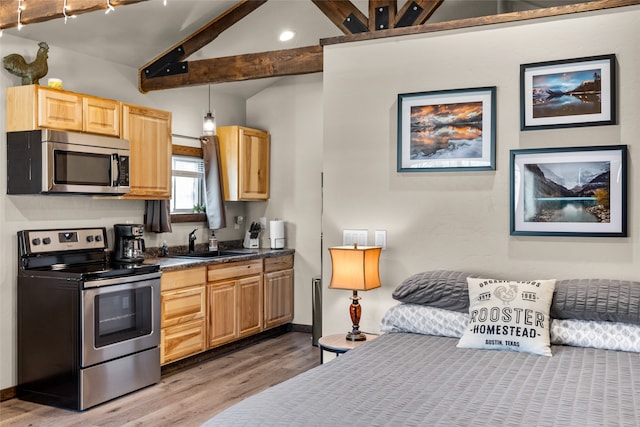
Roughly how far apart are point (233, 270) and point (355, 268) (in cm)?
227

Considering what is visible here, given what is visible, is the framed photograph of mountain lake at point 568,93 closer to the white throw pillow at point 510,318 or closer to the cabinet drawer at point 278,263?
the white throw pillow at point 510,318

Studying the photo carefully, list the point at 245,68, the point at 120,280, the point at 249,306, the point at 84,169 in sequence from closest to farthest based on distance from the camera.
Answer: the point at 120,280, the point at 84,169, the point at 245,68, the point at 249,306

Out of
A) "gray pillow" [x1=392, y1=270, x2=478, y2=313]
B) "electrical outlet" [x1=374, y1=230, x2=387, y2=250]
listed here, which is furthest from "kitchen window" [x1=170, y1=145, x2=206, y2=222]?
"gray pillow" [x1=392, y1=270, x2=478, y2=313]

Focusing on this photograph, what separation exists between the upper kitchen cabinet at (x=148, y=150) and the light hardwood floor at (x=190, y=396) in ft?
5.00

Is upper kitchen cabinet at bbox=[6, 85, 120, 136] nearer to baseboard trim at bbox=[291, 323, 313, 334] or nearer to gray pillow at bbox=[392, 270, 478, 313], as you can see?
gray pillow at bbox=[392, 270, 478, 313]

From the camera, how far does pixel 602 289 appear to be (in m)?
2.95

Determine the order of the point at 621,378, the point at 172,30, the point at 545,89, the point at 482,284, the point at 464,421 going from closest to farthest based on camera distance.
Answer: the point at 464,421 < the point at 621,378 < the point at 482,284 < the point at 545,89 < the point at 172,30

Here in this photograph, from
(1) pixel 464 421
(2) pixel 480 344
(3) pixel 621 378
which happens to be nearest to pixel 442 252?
(2) pixel 480 344

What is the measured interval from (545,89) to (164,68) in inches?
131

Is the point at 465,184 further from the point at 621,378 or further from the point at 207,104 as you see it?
the point at 207,104

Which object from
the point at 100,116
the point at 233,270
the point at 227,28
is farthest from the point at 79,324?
the point at 227,28

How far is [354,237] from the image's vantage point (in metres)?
3.91

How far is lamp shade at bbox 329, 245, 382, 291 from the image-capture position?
3.53m

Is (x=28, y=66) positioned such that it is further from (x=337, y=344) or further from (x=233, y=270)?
(x=337, y=344)
